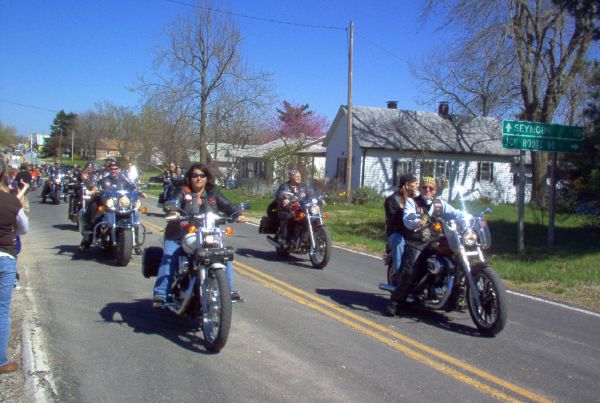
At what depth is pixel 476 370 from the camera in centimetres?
541

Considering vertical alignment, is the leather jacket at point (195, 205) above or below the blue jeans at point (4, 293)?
above

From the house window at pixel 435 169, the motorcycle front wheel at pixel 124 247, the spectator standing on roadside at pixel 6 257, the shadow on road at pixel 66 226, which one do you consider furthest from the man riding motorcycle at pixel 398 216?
the house window at pixel 435 169

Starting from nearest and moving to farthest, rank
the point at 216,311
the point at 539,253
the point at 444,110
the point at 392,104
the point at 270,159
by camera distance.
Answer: the point at 216,311 < the point at 539,253 < the point at 270,159 < the point at 444,110 < the point at 392,104

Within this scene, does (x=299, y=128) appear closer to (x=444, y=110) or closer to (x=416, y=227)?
(x=444, y=110)

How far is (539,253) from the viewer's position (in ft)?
43.7

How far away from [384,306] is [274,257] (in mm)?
4574

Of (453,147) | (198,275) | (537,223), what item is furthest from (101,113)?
(198,275)

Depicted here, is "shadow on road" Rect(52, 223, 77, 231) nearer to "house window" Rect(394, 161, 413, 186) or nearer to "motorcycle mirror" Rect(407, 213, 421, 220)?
"motorcycle mirror" Rect(407, 213, 421, 220)

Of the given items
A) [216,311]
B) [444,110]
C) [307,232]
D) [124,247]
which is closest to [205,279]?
[216,311]

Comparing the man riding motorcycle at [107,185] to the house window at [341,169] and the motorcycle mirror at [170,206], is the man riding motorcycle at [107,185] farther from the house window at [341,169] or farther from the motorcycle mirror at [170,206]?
the house window at [341,169]

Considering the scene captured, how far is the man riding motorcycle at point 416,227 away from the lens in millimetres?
6996

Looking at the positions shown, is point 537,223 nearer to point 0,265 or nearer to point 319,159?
point 0,265

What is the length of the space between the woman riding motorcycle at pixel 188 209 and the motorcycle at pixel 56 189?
2227 cm

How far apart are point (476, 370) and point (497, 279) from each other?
47.5 inches
